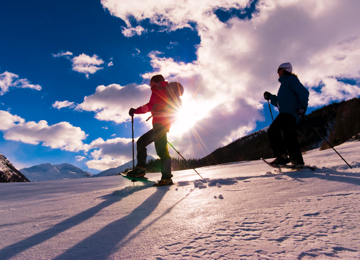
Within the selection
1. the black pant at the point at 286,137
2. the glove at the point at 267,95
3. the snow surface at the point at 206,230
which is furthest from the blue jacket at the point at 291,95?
the snow surface at the point at 206,230

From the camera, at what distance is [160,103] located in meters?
3.36

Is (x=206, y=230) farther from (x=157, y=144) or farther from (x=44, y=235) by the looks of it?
(x=157, y=144)

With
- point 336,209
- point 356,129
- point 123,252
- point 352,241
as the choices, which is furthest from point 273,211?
point 356,129

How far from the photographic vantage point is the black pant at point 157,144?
3.32m

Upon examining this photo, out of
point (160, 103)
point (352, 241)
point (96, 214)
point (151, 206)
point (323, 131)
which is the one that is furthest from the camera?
point (323, 131)

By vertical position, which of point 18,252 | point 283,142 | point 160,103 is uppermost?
point 160,103

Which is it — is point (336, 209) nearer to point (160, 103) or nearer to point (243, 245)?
point (243, 245)

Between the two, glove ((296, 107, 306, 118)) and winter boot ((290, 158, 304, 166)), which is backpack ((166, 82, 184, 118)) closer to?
glove ((296, 107, 306, 118))

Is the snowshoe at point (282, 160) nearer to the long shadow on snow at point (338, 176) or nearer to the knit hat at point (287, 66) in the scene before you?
the long shadow on snow at point (338, 176)

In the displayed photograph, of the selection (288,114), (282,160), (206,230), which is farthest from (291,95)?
(206,230)

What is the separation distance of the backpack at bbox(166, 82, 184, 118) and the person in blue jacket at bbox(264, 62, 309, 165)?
66.9 inches

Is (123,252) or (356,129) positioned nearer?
(123,252)

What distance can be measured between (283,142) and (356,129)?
11069 mm

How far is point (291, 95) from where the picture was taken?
10.8 feet
